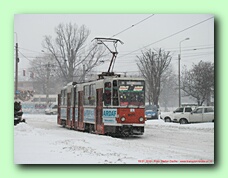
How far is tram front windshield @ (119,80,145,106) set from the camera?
1992 cm

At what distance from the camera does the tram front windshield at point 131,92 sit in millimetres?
19922

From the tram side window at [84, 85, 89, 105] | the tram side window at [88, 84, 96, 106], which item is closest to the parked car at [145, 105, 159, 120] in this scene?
the tram side window at [88, 84, 96, 106]

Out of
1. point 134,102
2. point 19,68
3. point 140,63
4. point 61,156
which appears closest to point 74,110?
point 134,102

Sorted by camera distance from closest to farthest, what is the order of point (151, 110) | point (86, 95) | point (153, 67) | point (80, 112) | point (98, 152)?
point (98, 152), point (153, 67), point (86, 95), point (80, 112), point (151, 110)

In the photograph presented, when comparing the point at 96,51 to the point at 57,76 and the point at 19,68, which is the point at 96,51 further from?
the point at 19,68

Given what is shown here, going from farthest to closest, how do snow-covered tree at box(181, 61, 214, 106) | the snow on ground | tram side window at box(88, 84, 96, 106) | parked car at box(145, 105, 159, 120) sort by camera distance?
parked car at box(145, 105, 159, 120), tram side window at box(88, 84, 96, 106), snow-covered tree at box(181, 61, 214, 106), the snow on ground

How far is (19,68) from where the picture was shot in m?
15.7

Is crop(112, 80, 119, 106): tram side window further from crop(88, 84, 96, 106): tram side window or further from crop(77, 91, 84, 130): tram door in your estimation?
crop(77, 91, 84, 130): tram door

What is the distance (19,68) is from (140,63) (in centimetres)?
488

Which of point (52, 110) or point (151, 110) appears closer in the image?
point (151, 110)

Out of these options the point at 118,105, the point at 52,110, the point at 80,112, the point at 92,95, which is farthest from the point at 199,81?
the point at 52,110

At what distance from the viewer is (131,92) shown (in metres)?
20.0

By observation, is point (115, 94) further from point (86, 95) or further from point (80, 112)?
point (80, 112)

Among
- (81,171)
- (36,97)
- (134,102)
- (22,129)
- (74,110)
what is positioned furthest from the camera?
(74,110)
